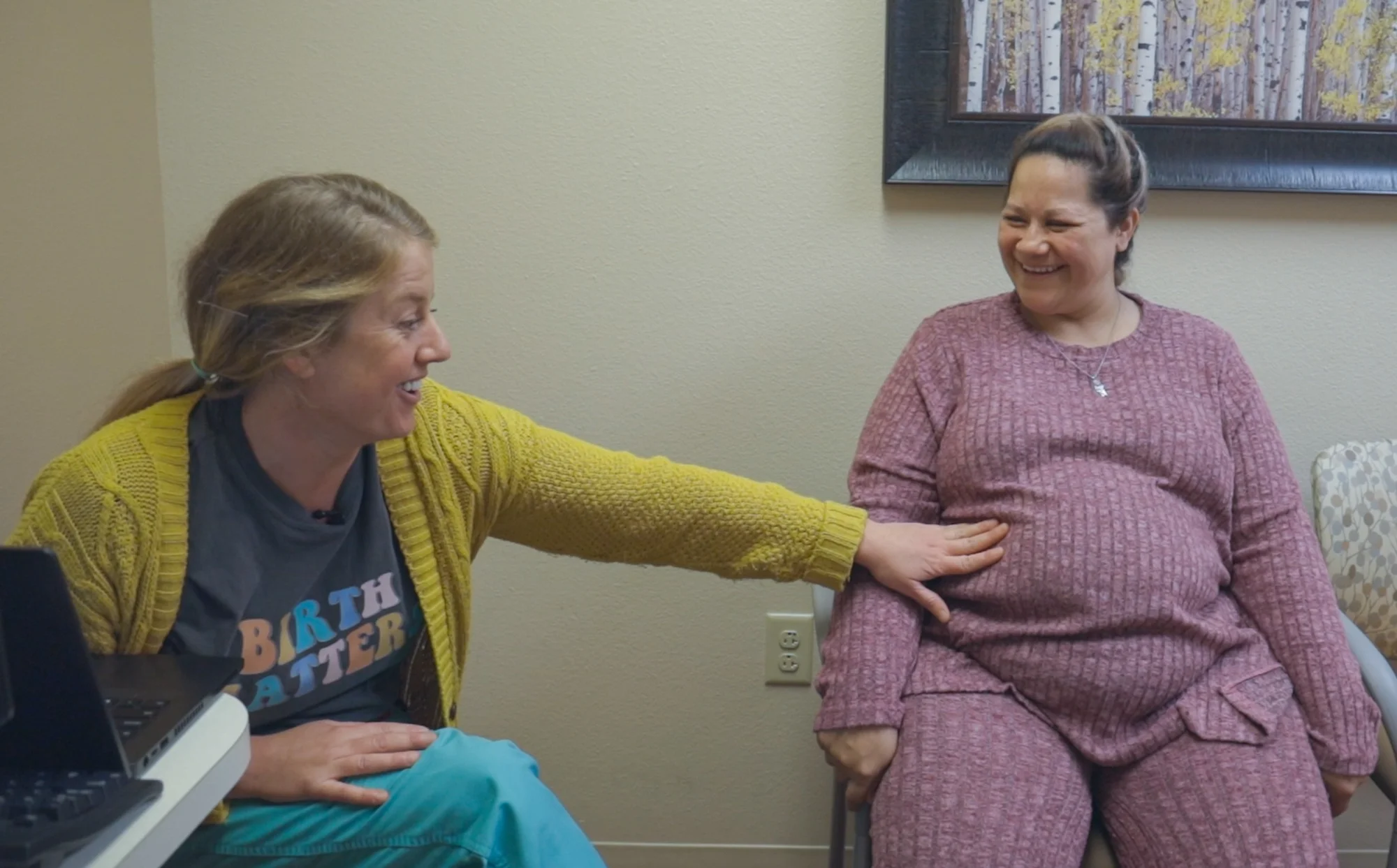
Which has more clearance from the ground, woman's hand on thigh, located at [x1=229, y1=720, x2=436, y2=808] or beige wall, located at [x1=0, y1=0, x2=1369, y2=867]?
beige wall, located at [x1=0, y1=0, x2=1369, y2=867]

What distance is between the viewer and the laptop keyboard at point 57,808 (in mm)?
688

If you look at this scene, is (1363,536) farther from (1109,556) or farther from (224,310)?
(224,310)

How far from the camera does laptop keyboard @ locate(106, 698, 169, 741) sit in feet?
2.77

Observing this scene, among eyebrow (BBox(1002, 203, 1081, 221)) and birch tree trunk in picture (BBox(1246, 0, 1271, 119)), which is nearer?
eyebrow (BBox(1002, 203, 1081, 221))

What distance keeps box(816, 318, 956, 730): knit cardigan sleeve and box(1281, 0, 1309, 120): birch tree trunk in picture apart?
2.28 feet

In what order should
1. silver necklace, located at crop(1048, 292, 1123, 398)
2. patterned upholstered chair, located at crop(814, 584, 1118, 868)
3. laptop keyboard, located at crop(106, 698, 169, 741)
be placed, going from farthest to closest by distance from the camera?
silver necklace, located at crop(1048, 292, 1123, 398) → patterned upholstered chair, located at crop(814, 584, 1118, 868) → laptop keyboard, located at crop(106, 698, 169, 741)

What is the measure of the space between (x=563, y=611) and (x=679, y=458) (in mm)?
324

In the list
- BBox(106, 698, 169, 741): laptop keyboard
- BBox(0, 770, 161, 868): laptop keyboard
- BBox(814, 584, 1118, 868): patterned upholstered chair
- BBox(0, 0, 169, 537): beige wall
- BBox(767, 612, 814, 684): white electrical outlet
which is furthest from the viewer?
BBox(767, 612, 814, 684): white electrical outlet

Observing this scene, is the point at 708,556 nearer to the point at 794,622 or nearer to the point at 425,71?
the point at 794,622

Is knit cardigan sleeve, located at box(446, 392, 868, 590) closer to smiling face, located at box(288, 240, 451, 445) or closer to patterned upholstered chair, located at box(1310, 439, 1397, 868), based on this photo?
smiling face, located at box(288, 240, 451, 445)

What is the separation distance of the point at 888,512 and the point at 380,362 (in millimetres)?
672

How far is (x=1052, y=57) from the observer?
5.79 ft

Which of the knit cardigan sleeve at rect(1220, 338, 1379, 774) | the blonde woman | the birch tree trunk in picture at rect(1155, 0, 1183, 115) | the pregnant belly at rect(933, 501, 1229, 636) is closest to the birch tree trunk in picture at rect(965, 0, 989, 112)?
the birch tree trunk in picture at rect(1155, 0, 1183, 115)

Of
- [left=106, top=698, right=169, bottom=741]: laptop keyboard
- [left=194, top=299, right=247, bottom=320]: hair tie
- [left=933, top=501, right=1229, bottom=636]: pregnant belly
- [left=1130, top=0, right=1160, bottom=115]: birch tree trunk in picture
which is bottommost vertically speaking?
[left=933, top=501, right=1229, bottom=636]: pregnant belly
